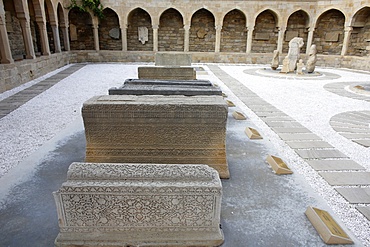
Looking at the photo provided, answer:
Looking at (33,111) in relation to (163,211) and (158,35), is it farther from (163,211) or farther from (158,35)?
(158,35)

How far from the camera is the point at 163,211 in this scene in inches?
78.7

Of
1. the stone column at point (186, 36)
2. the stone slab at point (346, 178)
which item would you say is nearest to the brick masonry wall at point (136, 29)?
the stone column at point (186, 36)

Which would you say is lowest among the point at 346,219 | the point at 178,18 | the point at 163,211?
the point at 346,219

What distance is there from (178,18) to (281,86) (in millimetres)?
10181

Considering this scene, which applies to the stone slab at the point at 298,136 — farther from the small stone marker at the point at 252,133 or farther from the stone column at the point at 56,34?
the stone column at the point at 56,34

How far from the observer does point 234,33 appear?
679 inches

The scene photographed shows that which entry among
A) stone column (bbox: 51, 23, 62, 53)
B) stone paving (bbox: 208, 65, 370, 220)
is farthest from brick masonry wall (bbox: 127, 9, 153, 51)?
stone paving (bbox: 208, 65, 370, 220)

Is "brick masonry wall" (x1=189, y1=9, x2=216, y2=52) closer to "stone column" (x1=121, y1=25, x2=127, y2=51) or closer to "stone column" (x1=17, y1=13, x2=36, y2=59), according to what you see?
"stone column" (x1=121, y1=25, x2=127, y2=51)

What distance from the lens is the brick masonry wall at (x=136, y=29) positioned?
1662 cm

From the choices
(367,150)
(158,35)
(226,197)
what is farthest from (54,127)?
(158,35)

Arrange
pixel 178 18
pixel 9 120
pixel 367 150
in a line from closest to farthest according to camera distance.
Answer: pixel 367 150 → pixel 9 120 → pixel 178 18

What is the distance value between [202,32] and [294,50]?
7.23 m

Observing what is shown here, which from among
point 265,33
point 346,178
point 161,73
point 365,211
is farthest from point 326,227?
point 265,33

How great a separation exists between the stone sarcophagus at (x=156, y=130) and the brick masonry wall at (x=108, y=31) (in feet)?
49.7
